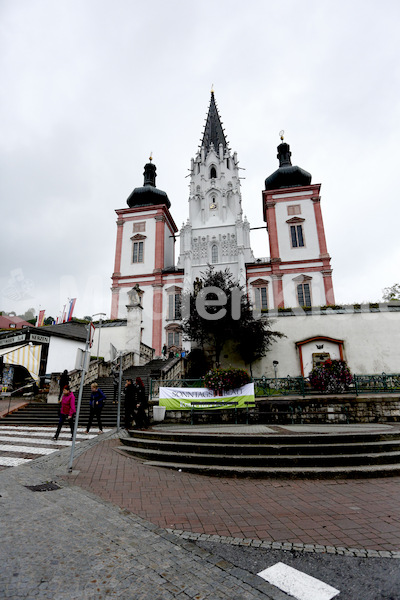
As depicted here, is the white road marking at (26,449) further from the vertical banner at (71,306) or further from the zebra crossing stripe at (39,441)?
the vertical banner at (71,306)

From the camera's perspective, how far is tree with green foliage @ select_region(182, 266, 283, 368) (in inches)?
754

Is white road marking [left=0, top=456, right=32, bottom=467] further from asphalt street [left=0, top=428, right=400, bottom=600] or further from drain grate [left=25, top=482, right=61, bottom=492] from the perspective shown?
drain grate [left=25, top=482, right=61, bottom=492]

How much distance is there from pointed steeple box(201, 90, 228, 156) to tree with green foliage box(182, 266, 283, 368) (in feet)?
99.9

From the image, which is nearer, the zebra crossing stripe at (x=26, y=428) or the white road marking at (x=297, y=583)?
the white road marking at (x=297, y=583)

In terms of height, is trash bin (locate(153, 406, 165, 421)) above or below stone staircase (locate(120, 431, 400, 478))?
above

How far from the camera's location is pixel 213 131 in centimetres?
4681

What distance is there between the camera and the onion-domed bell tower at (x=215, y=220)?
116ft

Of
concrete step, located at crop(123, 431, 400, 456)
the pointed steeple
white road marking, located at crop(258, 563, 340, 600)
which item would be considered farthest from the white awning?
the pointed steeple

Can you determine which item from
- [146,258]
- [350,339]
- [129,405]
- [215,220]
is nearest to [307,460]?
[129,405]

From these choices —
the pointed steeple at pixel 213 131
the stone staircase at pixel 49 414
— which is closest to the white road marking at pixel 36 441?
the stone staircase at pixel 49 414

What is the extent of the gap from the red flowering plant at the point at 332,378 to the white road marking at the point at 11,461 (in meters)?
10.0

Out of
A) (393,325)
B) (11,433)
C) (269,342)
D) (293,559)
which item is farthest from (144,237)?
(293,559)

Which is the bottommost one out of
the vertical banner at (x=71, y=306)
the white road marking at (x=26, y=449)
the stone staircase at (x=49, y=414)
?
the white road marking at (x=26, y=449)

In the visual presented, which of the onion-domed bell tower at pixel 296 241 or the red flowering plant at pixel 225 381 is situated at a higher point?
the onion-domed bell tower at pixel 296 241
